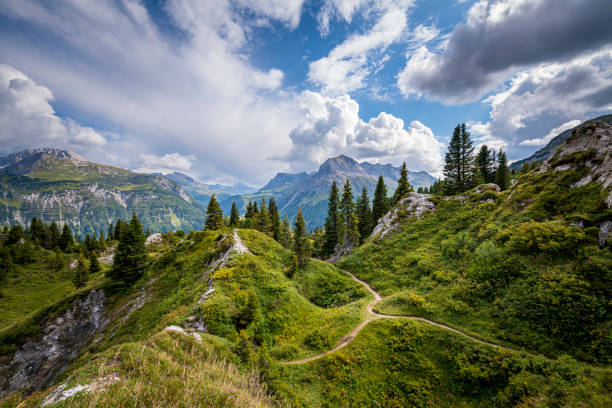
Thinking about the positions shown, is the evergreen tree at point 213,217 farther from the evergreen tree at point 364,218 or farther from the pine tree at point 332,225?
the evergreen tree at point 364,218

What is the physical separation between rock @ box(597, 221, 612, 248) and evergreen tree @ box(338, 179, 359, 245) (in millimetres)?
35519

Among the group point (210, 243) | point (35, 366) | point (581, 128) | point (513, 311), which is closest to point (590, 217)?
point (513, 311)

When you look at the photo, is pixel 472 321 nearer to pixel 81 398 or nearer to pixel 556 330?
pixel 556 330

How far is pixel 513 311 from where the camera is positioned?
15.0m

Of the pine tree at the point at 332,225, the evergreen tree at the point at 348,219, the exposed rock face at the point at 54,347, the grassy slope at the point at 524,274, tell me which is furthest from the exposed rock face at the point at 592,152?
the exposed rock face at the point at 54,347

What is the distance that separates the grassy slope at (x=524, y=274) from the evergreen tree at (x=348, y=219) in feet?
63.3

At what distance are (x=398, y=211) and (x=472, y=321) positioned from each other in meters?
27.9

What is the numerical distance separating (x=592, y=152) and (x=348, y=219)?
3665cm

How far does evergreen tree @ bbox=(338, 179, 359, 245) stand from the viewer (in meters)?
50.0

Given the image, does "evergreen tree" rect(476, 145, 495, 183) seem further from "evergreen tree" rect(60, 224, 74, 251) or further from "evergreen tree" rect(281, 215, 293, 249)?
"evergreen tree" rect(60, 224, 74, 251)

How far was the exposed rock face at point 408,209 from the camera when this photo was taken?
3947 centimetres

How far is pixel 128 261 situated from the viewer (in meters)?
30.1

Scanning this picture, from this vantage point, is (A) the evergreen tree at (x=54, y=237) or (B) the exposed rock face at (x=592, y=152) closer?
(B) the exposed rock face at (x=592, y=152)

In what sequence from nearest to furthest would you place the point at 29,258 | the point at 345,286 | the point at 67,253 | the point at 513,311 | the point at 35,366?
1. the point at 513,311
2. the point at 35,366
3. the point at 345,286
4. the point at 29,258
5. the point at 67,253
